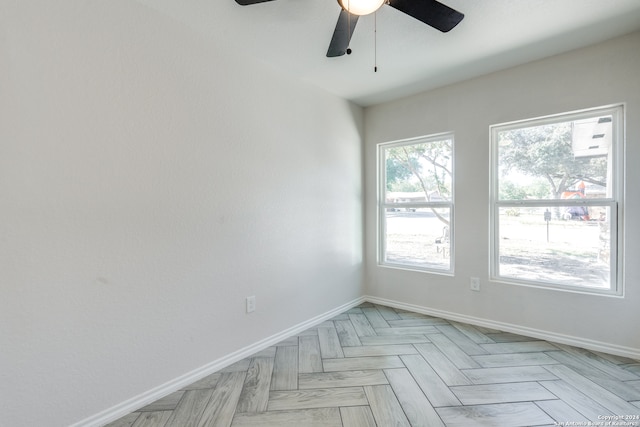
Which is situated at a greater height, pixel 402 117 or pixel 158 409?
pixel 402 117

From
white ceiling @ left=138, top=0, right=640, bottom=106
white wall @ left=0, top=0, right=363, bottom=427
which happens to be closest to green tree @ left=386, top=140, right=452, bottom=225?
white ceiling @ left=138, top=0, right=640, bottom=106

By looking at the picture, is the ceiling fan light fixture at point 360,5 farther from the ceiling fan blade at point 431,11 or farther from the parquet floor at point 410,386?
the parquet floor at point 410,386

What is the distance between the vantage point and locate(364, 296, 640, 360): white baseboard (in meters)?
2.21

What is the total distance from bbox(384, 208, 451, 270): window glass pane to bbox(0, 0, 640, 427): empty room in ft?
0.11

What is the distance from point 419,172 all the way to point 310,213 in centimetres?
136

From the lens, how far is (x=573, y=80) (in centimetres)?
236

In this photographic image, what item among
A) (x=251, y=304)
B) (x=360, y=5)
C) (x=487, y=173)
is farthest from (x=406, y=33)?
(x=251, y=304)

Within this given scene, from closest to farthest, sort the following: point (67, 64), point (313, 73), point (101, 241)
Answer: point (67, 64) → point (101, 241) → point (313, 73)

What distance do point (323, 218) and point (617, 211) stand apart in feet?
7.76

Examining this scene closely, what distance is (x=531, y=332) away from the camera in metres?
2.57

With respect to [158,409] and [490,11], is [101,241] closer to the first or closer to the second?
[158,409]

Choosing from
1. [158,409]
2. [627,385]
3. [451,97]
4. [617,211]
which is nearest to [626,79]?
[617,211]

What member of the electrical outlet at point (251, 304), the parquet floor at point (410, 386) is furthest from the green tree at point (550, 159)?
the electrical outlet at point (251, 304)

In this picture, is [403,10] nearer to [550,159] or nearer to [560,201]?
[550,159]
